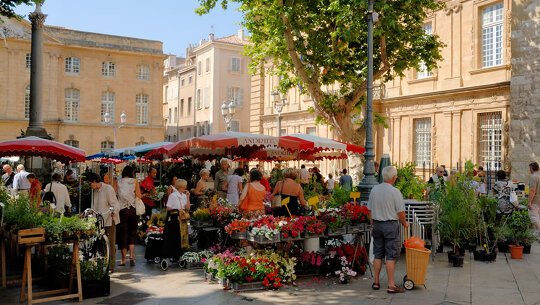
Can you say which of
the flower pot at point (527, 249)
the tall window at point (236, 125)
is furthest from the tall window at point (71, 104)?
the flower pot at point (527, 249)

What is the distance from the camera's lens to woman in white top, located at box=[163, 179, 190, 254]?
9938mm

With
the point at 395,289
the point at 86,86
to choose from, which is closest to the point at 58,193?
the point at 395,289

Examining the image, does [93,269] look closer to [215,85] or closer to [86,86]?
[86,86]

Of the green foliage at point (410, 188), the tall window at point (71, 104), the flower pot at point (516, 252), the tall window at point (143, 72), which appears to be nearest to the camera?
the flower pot at point (516, 252)

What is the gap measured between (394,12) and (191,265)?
1042cm

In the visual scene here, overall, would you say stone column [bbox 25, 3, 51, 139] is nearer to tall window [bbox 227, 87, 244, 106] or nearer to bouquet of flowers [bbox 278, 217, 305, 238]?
bouquet of flowers [bbox 278, 217, 305, 238]

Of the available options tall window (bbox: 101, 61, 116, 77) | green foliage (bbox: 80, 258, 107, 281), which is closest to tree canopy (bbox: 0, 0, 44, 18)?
green foliage (bbox: 80, 258, 107, 281)

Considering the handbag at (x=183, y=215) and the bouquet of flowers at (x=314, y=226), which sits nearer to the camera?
the bouquet of flowers at (x=314, y=226)

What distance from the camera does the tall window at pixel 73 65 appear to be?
A: 4734cm

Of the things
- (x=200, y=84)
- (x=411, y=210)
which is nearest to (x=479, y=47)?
(x=411, y=210)

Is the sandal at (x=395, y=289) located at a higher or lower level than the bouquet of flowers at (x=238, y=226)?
lower

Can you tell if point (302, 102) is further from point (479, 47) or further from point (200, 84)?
point (200, 84)

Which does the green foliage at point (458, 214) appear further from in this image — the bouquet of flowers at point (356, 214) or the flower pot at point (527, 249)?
the bouquet of flowers at point (356, 214)

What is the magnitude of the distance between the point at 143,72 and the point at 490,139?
116 ft
